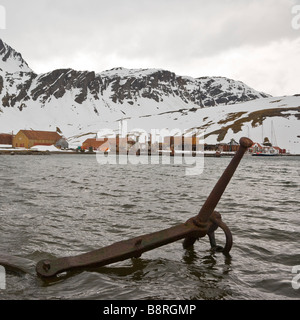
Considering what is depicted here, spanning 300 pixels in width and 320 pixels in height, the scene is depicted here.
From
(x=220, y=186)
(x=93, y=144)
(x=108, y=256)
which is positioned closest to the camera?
(x=108, y=256)

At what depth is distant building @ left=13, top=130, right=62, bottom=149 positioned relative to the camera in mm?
140875

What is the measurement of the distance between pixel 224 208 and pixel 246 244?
5291 millimetres

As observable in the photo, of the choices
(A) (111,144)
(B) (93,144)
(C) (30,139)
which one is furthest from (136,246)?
(B) (93,144)

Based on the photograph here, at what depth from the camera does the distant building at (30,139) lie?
141 metres

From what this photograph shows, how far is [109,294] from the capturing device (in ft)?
16.3

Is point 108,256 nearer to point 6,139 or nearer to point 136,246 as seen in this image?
point 136,246

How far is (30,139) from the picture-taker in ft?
464

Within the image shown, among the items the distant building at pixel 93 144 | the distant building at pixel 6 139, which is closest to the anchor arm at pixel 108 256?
the distant building at pixel 93 144

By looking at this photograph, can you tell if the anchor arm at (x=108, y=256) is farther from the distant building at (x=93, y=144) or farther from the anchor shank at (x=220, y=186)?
the distant building at (x=93, y=144)

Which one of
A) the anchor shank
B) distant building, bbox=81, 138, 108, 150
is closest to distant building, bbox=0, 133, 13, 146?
distant building, bbox=81, 138, 108, 150

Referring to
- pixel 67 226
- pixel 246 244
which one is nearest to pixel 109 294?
pixel 246 244

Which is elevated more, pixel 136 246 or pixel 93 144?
pixel 93 144

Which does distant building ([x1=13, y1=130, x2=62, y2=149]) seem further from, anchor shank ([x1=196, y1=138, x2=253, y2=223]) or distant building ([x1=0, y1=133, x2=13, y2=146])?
anchor shank ([x1=196, y1=138, x2=253, y2=223])
